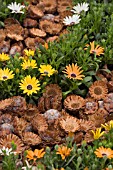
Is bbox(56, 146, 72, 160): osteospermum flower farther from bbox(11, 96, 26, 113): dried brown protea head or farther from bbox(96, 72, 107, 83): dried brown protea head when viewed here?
bbox(96, 72, 107, 83): dried brown protea head

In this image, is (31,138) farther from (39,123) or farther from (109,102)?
(109,102)

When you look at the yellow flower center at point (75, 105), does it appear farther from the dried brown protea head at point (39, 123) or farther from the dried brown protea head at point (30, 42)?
the dried brown protea head at point (30, 42)

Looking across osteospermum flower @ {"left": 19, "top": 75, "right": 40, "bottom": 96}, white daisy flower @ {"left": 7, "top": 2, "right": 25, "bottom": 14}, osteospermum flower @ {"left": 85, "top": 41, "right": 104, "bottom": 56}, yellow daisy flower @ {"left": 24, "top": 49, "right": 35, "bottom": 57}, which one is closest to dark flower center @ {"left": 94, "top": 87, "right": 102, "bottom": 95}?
osteospermum flower @ {"left": 85, "top": 41, "right": 104, "bottom": 56}

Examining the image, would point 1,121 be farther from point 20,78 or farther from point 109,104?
point 109,104

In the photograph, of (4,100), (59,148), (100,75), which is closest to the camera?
(59,148)

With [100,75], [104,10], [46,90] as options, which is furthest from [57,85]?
[104,10]
